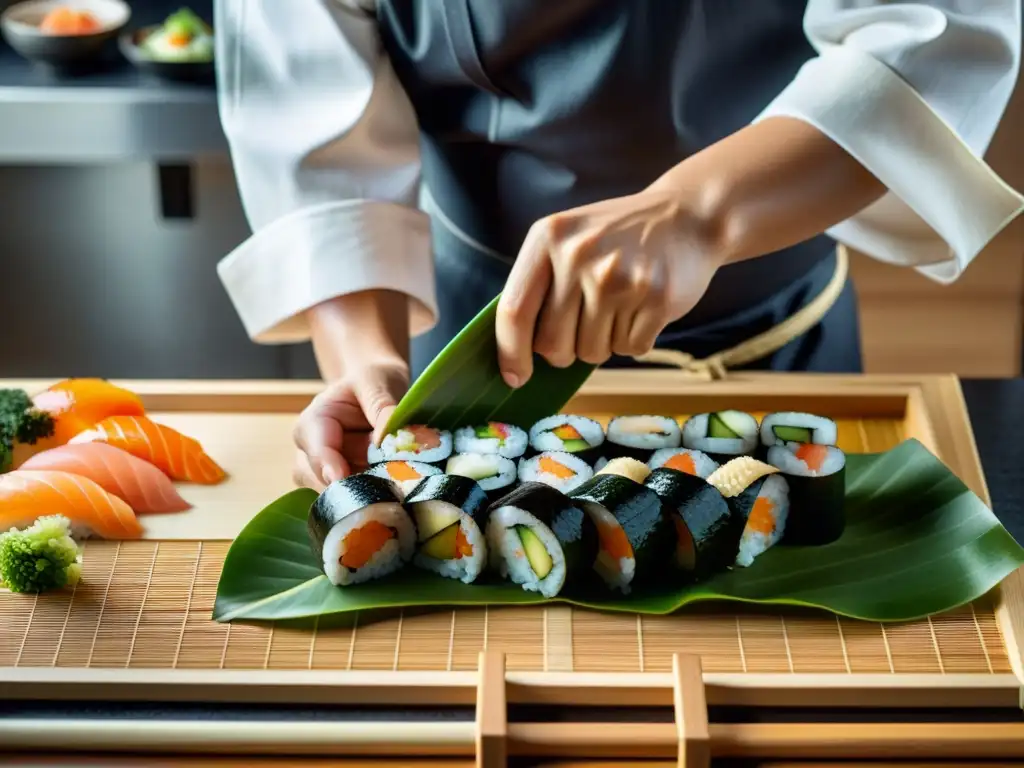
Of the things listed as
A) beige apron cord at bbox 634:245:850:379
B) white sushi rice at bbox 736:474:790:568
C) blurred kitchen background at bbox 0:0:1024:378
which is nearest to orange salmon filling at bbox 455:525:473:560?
white sushi rice at bbox 736:474:790:568

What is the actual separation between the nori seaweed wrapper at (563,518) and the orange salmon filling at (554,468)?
0.33 ft

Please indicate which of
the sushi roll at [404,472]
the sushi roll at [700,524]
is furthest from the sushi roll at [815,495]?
the sushi roll at [404,472]

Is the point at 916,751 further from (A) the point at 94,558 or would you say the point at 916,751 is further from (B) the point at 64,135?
(B) the point at 64,135

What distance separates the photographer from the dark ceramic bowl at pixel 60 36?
2.89 m

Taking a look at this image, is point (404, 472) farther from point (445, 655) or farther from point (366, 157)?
point (366, 157)

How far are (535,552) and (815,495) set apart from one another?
14.0 inches

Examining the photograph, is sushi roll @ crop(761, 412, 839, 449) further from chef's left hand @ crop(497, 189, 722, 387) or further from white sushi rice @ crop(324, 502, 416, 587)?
white sushi rice @ crop(324, 502, 416, 587)

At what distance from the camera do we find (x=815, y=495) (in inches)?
59.6

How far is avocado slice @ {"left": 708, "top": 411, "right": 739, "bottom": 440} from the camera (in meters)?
1.64

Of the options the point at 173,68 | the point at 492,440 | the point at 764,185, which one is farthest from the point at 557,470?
the point at 173,68

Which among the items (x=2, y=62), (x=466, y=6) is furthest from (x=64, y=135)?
(x=466, y=6)

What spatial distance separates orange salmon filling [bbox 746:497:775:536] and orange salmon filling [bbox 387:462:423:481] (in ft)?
1.33

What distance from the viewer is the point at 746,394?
1877 millimetres

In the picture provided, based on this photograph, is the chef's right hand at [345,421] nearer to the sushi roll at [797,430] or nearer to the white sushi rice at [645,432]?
the white sushi rice at [645,432]
